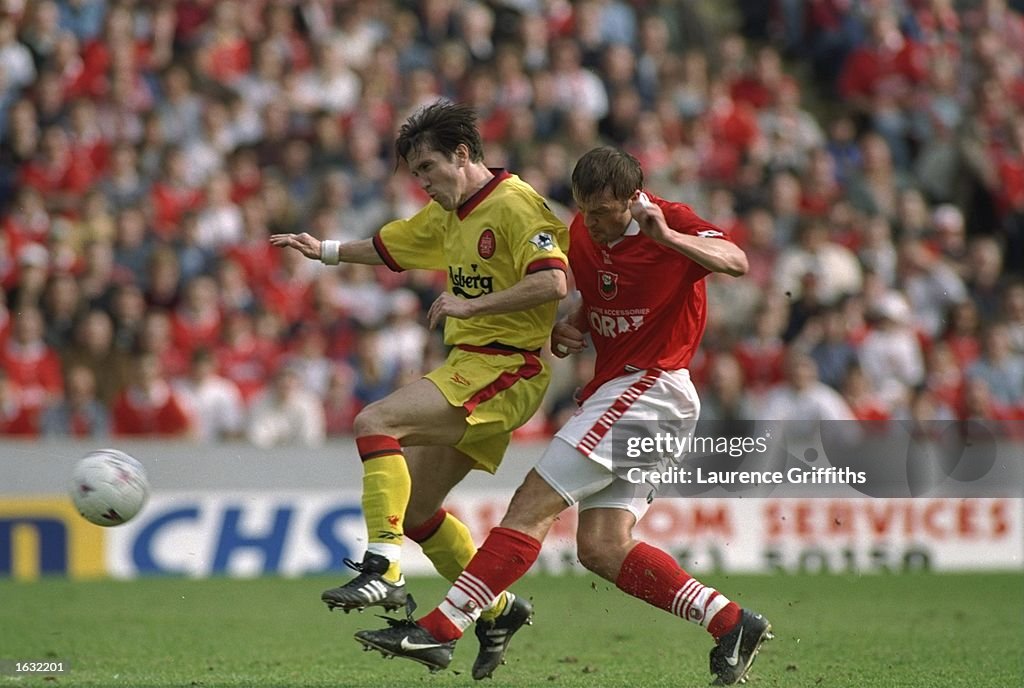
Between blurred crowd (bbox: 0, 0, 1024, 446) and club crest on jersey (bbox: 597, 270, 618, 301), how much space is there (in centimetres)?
553

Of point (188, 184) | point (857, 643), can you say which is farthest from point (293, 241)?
point (188, 184)

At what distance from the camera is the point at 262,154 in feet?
52.3

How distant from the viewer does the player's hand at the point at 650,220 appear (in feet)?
21.5

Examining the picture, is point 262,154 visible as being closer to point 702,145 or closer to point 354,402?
point 354,402

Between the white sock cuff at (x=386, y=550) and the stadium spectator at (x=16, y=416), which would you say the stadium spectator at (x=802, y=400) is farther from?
the white sock cuff at (x=386, y=550)

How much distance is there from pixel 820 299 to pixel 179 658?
27.6 ft

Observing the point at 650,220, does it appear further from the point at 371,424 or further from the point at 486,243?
the point at 371,424

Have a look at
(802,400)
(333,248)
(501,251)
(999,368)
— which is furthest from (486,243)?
(999,368)

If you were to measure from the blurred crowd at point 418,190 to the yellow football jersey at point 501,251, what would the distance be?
5.19m

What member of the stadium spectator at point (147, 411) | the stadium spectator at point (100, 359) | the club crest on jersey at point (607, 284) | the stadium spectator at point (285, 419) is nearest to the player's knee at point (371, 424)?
the club crest on jersey at point (607, 284)

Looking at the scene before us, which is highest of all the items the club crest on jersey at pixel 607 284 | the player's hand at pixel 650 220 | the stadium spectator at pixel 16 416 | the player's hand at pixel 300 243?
the player's hand at pixel 650 220

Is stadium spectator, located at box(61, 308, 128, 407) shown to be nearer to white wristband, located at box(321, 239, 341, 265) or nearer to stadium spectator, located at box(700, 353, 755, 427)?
stadium spectator, located at box(700, 353, 755, 427)

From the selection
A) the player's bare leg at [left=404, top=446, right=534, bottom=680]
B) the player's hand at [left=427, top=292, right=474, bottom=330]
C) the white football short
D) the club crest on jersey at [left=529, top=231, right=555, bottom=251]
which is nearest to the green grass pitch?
the player's bare leg at [left=404, top=446, right=534, bottom=680]

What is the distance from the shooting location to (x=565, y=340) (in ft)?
24.3
